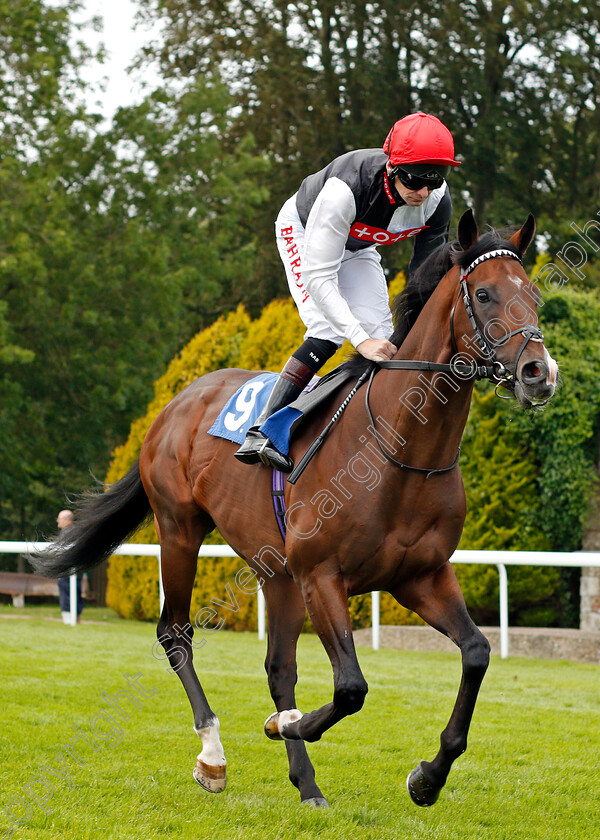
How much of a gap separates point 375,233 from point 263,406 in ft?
2.97

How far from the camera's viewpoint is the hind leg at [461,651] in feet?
11.1

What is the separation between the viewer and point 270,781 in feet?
13.9

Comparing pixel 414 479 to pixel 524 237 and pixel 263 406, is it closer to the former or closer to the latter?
pixel 524 237

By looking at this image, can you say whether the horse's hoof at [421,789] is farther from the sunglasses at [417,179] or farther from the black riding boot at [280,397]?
the sunglasses at [417,179]

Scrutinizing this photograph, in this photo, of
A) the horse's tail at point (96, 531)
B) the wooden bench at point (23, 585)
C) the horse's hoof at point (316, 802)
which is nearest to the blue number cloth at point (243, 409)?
the horse's tail at point (96, 531)

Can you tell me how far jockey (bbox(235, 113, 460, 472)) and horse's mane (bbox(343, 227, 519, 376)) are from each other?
0.35 feet

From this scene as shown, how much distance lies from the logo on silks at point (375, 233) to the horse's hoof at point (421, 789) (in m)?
2.00

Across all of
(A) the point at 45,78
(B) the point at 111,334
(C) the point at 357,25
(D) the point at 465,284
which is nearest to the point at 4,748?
(D) the point at 465,284

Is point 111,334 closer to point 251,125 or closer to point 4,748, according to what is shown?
point 251,125

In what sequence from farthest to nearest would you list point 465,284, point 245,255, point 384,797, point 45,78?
point 245,255 < point 45,78 < point 384,797 < point 465,284

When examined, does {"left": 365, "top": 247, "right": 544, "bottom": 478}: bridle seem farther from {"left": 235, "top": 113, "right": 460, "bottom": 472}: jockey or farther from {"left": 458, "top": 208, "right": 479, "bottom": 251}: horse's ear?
{"left": 235, "top": 113, "right": 460, "bottom": 472}: jockey

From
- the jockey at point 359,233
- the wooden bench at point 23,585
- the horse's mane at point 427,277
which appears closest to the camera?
the horse's mane at point 427,277

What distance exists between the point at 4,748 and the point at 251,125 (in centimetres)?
1665

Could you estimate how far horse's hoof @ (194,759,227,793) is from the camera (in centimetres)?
401
